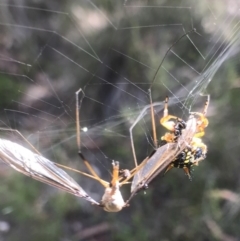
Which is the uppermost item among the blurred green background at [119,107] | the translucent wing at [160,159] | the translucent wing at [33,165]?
the blurred green background at [119,107]

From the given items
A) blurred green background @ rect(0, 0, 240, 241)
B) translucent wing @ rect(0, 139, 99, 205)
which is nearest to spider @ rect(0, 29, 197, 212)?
translucent wing @ rect(0, 139, 99, 205)

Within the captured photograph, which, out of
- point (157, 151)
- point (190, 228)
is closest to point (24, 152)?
point (157, 151)

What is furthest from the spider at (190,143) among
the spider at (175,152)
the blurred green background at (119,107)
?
the blurred green background at (119,107)

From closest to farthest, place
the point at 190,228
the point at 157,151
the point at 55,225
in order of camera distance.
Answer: the point at 157,151, the point at 190,228, the point at 55,225

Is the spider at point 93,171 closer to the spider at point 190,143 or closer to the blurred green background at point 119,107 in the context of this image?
the spider at point 190,143

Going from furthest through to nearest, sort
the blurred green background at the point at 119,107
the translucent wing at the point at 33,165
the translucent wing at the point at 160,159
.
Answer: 1. the blurred green background at the point at 119,107
2. the translucent wing at the point at 160,159
3. the translucent wing at the point at 33,165

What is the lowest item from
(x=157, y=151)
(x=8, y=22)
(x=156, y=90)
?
(x=157, y=151)

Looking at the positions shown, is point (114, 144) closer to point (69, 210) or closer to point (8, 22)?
point (69, 210)
